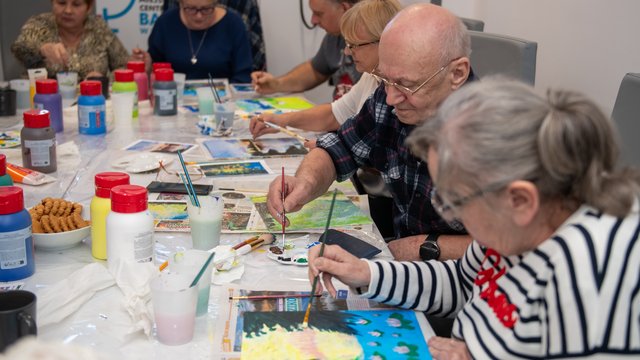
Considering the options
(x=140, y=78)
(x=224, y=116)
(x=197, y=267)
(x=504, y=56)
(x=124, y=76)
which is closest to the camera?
(x=197, y=267)

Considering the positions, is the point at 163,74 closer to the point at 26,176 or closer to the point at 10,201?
the point at 26,176

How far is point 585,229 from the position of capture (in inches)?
36.9

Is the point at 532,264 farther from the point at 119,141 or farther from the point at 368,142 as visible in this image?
the point at 119,141

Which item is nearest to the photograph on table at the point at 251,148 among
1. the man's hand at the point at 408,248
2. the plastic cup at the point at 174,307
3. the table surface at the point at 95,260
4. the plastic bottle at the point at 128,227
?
the table surface at the point at 95,260

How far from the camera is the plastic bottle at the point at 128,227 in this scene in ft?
4.28

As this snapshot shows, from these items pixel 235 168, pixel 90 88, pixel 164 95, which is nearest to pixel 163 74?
pixel 164 95

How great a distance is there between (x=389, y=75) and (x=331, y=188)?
454 millimetres

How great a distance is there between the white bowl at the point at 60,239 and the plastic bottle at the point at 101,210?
0.05 metres

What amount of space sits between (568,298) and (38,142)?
1.58m

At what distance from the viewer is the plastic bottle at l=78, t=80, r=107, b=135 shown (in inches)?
97.4

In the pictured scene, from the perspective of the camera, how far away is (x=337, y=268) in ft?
4.17

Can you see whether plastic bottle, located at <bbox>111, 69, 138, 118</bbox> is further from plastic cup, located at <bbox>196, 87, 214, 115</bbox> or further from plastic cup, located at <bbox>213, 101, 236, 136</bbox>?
plastic cup, located at <bbox>213, 101, 236, 136</bbox>

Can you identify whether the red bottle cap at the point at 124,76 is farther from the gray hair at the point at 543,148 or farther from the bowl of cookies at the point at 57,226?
the gray hair at the point at 543,148

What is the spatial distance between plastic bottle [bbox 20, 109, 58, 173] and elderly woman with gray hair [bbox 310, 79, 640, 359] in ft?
4.23
